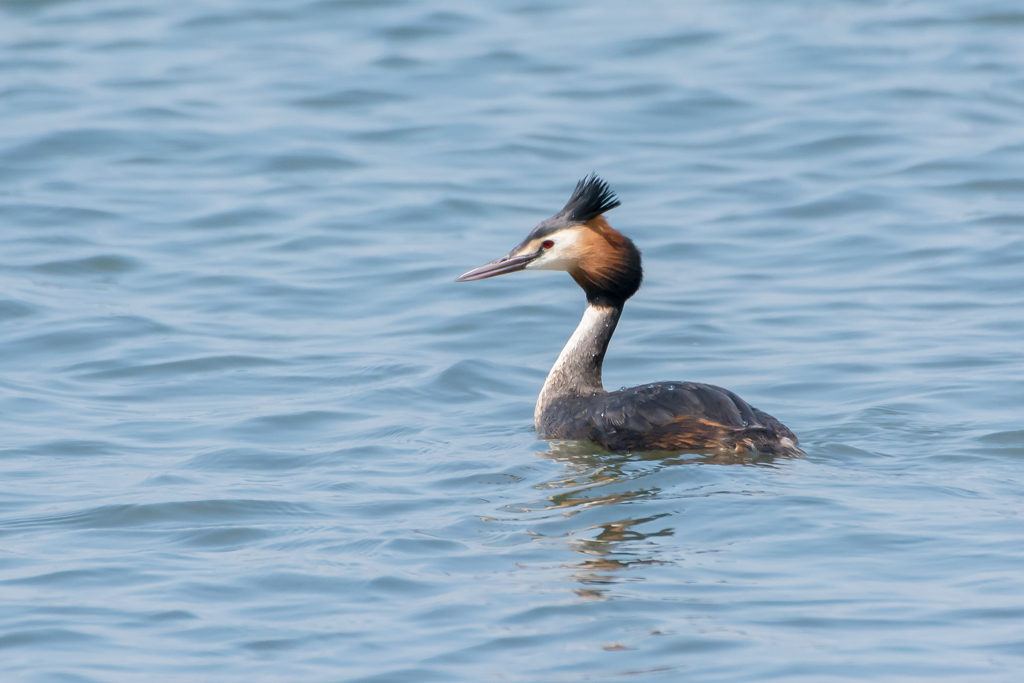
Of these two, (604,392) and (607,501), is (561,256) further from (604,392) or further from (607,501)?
(607,501)

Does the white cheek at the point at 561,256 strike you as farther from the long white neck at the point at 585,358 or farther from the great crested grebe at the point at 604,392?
the long white neck at the point at 585,358

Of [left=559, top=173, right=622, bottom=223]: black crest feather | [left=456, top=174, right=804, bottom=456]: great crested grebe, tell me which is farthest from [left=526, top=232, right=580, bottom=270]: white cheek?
[left=559, top=173, right=622, bottom=223]: black crest feather

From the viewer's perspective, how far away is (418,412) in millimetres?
8898

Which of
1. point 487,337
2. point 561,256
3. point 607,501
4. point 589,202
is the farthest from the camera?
point 487,337

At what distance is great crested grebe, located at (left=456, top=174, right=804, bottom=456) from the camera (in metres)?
7.29

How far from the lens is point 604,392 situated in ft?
28.1

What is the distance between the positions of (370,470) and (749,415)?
6.85ft

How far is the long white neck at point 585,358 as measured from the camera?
337 inches

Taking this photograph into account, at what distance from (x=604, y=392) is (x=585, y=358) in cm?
25

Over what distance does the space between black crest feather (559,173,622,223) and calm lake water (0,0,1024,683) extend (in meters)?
1.40

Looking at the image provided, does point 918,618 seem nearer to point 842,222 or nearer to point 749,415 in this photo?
point 749,415

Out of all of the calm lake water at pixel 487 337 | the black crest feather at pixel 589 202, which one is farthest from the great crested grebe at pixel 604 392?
the calm lake water at pixel 487 337

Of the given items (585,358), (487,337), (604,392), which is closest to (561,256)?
(585,358)

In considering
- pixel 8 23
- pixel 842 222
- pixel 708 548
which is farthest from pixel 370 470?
pixel 8 23
